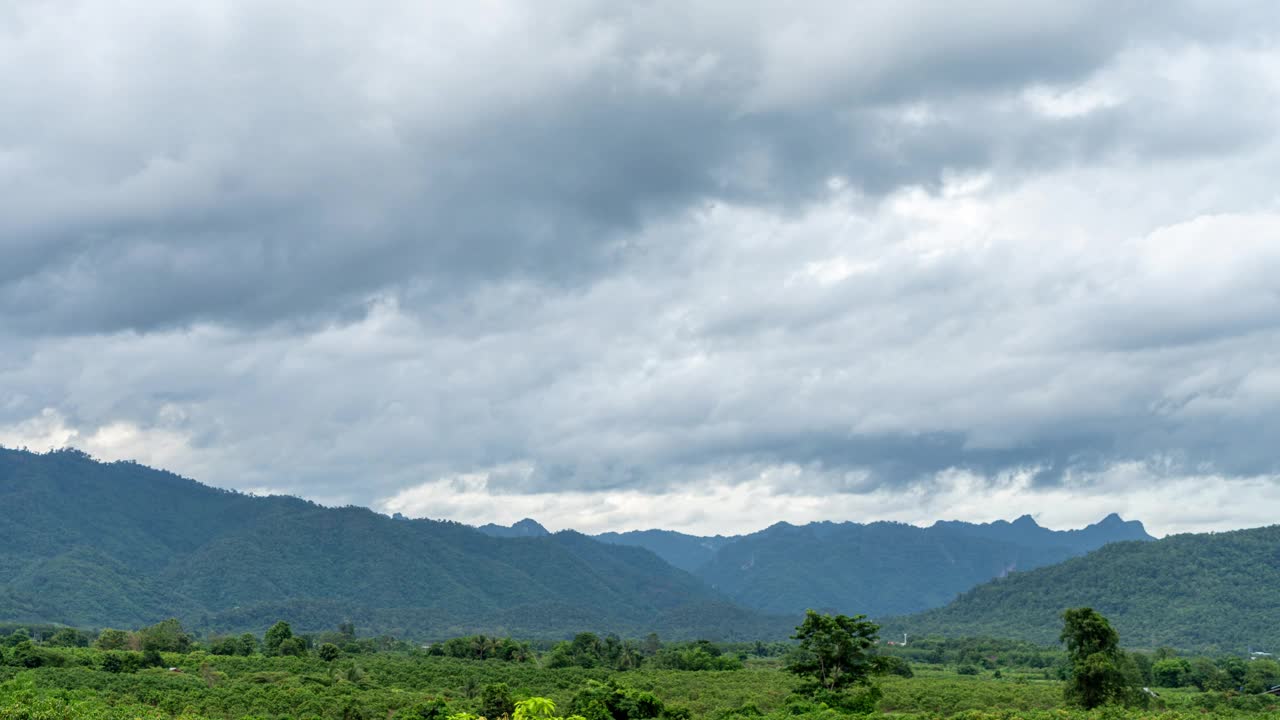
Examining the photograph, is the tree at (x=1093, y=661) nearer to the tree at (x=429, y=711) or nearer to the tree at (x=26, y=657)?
the tree at (x=429, y=711)

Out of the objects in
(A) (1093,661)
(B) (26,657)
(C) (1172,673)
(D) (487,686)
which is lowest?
(C) (1172,673)

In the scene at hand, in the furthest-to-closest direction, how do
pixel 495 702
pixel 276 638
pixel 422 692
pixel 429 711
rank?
pixel 276 638 < pixel 422 692 < pixel 495 702 < pixel 429 711

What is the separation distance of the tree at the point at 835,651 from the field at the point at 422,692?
11.6 feet

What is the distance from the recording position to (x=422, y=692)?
105m

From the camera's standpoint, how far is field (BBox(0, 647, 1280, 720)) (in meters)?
77.1

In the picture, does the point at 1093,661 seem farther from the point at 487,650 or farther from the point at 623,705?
the point at 487,650

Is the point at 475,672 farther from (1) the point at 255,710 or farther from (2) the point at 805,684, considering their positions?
(2) the point at 805,684

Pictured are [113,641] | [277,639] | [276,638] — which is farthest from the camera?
[276,638]

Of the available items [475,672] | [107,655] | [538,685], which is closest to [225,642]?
[107,655]

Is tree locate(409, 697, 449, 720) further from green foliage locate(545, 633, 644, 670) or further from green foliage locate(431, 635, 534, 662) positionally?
green foliage locate(431, 635, 534, 662)

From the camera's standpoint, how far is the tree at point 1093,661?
86.1 metres

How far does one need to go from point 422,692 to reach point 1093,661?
60.1 metres

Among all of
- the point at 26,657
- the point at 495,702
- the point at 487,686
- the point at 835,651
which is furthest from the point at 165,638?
the point at 835,651

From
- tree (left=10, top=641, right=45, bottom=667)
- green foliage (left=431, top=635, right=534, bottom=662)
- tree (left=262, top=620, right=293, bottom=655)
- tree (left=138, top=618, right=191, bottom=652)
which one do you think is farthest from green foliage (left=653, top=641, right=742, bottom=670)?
tree (left=10, top=641, right=45, bottom=667)
